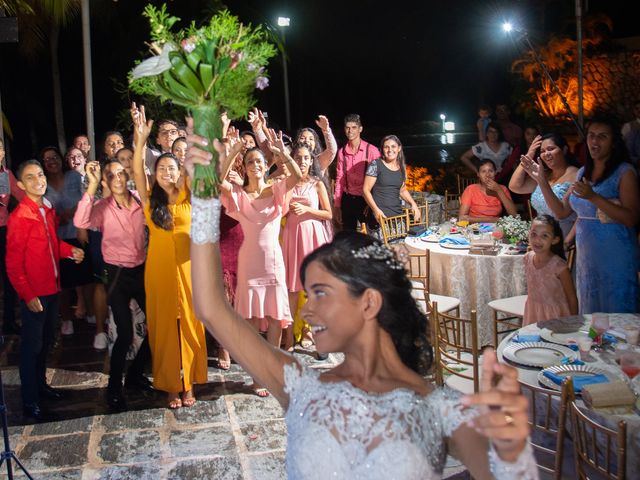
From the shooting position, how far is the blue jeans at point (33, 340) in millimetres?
4527

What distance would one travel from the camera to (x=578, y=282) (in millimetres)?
4879

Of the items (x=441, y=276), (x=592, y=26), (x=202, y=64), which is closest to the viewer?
(x=202, y=64)

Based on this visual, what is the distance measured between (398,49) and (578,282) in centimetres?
2833

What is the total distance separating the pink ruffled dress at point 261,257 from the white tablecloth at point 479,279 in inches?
59.9

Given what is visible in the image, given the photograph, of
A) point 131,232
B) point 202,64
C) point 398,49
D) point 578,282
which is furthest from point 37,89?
point 398,49

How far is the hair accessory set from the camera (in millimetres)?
1824

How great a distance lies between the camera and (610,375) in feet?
10.4

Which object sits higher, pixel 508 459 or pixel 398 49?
pixel 398 49

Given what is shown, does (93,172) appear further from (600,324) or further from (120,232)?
(600,324)

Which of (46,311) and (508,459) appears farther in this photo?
(46,311)

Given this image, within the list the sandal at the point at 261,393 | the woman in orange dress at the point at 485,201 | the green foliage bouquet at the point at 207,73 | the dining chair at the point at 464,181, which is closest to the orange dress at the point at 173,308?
the sandal at the point at 261,393

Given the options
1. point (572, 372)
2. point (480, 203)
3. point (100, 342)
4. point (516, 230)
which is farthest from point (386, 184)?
point (572, 372)

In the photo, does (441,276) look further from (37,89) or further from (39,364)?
(37,89)

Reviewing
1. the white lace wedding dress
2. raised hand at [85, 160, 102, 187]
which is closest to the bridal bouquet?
raised hand at [85, 160, 102, 187]
